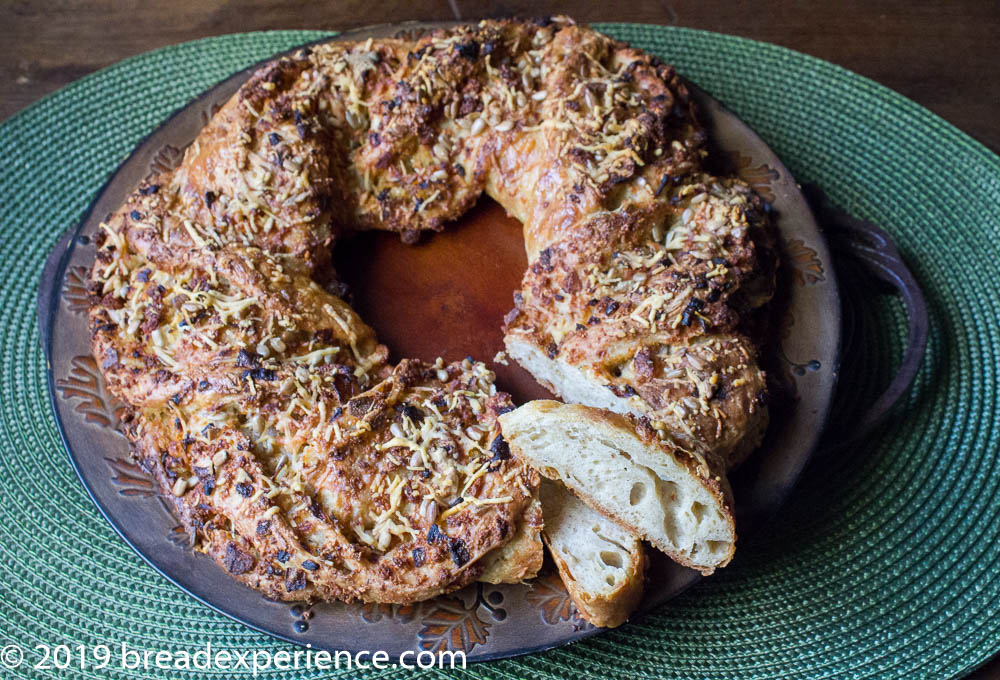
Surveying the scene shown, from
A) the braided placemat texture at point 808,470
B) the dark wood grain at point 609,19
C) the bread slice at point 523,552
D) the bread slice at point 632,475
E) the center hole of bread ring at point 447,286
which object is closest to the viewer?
the bread slice at point 632,475

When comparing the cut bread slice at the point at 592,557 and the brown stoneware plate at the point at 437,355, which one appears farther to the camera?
the brown stoneware plate at the point at 437,355

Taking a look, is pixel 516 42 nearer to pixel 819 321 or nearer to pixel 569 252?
pixel 569 252

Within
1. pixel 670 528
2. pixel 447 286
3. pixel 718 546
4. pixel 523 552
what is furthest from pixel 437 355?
pixel 718 546

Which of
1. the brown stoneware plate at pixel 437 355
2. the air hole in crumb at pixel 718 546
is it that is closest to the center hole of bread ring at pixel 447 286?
the brown stoneware plate at pixel 437 355

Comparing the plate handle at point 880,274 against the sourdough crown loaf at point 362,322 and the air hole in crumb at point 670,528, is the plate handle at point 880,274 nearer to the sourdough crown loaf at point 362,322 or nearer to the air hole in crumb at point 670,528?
the sourdough crown loaf at point 362,322

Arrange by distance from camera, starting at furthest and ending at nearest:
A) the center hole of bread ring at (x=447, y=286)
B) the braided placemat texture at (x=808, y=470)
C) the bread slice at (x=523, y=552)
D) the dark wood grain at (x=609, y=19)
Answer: the dark wood grain at (x=609, y=19)
the center hole of bread ring at (x=447, y=286)
the braided placemat texture at (x=808, y=470)
the bread slice at (x=523, y=552)

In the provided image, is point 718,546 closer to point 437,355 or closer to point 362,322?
point 437,355

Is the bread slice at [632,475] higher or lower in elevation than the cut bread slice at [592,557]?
higher
